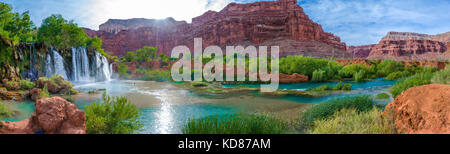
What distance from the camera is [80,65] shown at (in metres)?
24.5

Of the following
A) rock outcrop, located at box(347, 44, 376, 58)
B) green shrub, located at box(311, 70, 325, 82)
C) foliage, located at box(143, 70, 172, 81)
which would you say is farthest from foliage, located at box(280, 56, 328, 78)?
rock outcrop, located at box(347, 44, 376, 58)

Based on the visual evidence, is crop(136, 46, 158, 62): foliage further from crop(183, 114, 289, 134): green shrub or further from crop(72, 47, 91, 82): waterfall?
crop(183, 114, 289, 134): green shrub

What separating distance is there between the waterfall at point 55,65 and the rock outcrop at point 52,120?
2047 cm

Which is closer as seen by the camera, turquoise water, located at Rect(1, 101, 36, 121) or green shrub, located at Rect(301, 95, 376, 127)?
green shrub, located at Rect(301, 95, 376, 127)

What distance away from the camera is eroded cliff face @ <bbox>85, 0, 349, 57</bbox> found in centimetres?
8475

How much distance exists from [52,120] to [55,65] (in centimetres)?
2204

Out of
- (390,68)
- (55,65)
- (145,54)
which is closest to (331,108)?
(55,65)

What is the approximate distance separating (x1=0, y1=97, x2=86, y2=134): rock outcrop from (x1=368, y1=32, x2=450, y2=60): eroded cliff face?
184ft

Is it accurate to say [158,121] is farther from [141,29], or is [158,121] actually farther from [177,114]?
[141,29]

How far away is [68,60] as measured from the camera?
75.1 feet

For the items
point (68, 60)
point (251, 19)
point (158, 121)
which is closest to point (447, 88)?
point (158, 121)

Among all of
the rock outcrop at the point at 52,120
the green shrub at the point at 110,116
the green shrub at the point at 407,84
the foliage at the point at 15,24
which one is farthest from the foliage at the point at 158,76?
the rock outcrop at the point at 52,120

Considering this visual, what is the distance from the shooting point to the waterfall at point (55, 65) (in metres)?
19.4
